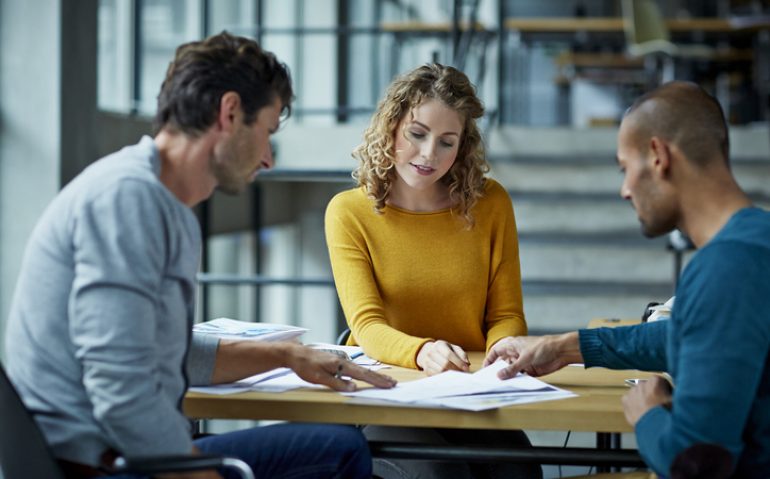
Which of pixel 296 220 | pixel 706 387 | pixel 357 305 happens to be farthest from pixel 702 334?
pixel 296 220

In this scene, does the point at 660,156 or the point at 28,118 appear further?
the point at 28,118

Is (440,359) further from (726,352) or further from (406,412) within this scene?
(726,352)

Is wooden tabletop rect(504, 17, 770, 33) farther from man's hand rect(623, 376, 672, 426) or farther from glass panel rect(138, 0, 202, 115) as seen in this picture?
man's hand rect(623, 376, 672, 426)

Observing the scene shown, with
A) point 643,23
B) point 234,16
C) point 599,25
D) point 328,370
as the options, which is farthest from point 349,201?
point 599,25

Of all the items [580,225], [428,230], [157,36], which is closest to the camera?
[428,230]

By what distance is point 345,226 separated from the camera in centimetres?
232

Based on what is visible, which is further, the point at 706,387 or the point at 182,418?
the point at 182,418

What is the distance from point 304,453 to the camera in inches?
67.1

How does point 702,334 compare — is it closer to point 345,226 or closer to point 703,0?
point 345,226

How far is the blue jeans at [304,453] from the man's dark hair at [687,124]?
0.70 metres

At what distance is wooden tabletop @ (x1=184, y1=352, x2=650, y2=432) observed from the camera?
5.26 feet

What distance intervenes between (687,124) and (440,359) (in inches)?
28.0

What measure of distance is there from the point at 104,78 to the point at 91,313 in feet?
11.9

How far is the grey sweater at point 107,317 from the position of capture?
1.33 m
